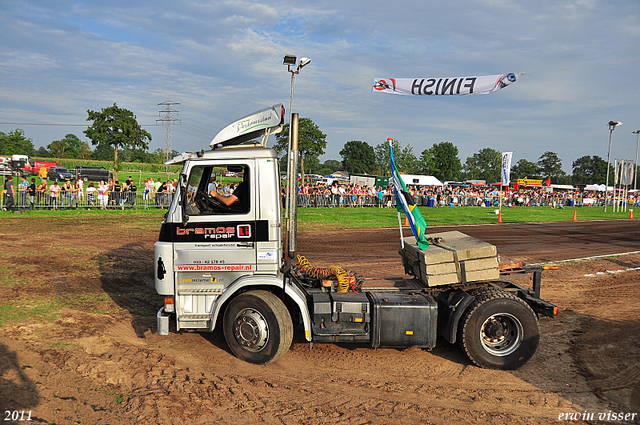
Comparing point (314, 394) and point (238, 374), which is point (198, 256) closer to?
point (238, 374)

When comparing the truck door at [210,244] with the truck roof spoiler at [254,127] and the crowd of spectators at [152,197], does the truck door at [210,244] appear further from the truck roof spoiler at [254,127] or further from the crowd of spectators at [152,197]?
the crowd of spectators at [152,197]

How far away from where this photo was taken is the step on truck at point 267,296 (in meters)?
5.88

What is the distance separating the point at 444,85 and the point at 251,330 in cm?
1403

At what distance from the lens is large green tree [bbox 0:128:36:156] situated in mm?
79519

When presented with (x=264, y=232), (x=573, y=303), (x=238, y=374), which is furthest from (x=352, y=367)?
(x=573, y=303)

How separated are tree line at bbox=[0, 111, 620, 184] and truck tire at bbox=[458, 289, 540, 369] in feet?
11.7

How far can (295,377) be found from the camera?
18.6 feet

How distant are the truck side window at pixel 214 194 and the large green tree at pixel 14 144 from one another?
3563 inches

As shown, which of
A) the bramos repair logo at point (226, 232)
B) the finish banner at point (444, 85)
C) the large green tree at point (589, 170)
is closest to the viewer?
the bramos repair logo at point (226, 232)

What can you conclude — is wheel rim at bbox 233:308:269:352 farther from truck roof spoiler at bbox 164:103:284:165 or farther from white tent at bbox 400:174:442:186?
white tent at bbox 400:174:442:186

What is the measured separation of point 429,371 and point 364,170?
142086mm

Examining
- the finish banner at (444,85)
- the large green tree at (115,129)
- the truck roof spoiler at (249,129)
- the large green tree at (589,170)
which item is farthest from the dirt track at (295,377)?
the large green tree at (589,170)

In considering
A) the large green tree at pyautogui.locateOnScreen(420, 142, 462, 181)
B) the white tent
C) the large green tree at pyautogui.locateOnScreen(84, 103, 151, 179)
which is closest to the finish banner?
the large green tree at pyautogui.locateOnScreen(84, 103, 151, 179)

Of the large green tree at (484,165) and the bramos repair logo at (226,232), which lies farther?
the large green tree at (484,165)
